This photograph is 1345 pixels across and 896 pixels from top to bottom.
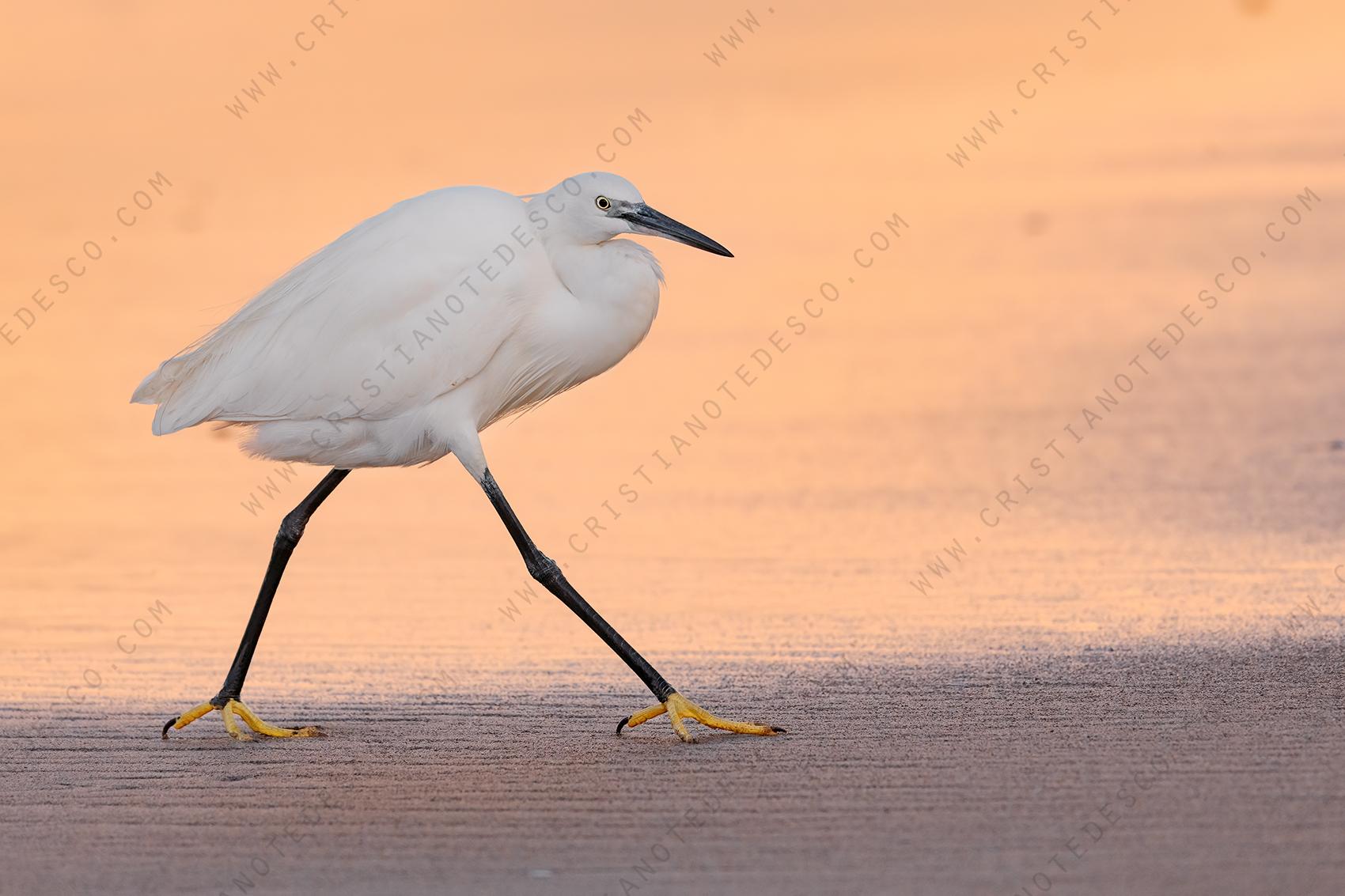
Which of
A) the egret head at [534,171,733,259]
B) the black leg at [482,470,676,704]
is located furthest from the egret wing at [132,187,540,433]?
the black leg at [482,470,676,704]

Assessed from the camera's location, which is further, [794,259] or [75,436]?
[794,259]

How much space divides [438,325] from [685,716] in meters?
1.90

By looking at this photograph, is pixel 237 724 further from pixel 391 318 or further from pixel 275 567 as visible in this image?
pixel 391 318

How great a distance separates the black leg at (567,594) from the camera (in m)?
8.27

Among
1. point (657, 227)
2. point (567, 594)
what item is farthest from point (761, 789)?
point (657, 227)

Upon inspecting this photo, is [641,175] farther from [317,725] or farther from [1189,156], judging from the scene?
[317,725]

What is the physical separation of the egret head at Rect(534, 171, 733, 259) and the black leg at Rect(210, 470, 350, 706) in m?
1.47

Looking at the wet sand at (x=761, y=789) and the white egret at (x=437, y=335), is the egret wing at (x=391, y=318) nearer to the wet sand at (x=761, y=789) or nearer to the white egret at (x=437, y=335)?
the white egret at (x=437, y=335)

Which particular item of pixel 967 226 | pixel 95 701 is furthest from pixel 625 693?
pixel 967 226

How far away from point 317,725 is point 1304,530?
5356mm

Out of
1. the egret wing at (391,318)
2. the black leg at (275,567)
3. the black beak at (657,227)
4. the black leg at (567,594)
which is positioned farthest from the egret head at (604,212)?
the black leg at (275,567)

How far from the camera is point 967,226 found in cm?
2006

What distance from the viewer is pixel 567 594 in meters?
8.66

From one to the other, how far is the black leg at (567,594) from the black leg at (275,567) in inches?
31.9
